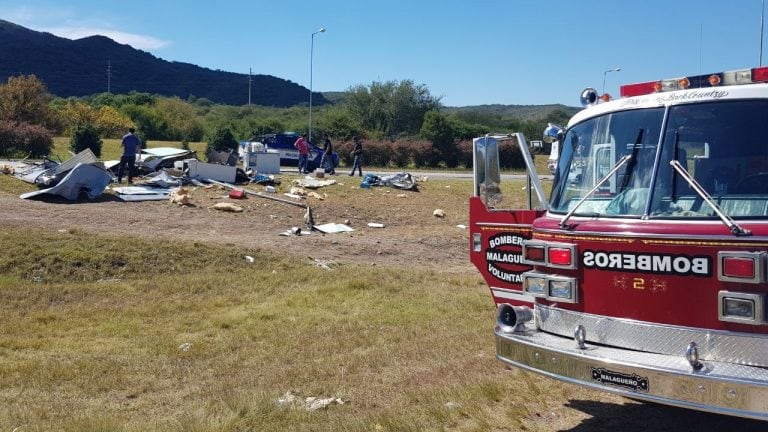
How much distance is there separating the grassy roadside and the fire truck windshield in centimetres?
191

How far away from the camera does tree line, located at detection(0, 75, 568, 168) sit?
112 feet

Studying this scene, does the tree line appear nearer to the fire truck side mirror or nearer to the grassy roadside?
the grassy roadside

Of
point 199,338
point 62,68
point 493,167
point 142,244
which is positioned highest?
point 62,68

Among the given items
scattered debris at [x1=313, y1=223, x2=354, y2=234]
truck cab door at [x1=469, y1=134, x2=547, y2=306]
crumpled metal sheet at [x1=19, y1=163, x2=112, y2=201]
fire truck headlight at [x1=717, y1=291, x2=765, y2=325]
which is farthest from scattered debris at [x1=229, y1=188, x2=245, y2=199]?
fire truck headlight at [x1=717, y1=291, x2=765, y2=325]

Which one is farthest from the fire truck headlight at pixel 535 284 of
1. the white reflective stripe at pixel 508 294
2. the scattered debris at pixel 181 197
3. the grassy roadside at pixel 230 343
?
the scattered debris at pixel 181 197

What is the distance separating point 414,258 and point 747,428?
33.8 ft

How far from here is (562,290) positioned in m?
5.43

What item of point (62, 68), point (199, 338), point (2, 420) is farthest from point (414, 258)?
point (62, 68)

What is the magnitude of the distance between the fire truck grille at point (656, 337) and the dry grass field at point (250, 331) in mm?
968

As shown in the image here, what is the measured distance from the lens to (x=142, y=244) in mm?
13727

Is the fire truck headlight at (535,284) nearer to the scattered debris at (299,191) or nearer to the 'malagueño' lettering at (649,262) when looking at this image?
the 'malagueño' lettering at (649,262)

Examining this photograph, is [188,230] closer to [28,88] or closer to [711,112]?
[711,112]

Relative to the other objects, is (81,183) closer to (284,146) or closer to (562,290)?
(562,290)

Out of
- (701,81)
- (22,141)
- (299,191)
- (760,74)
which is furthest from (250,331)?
(22,141)
